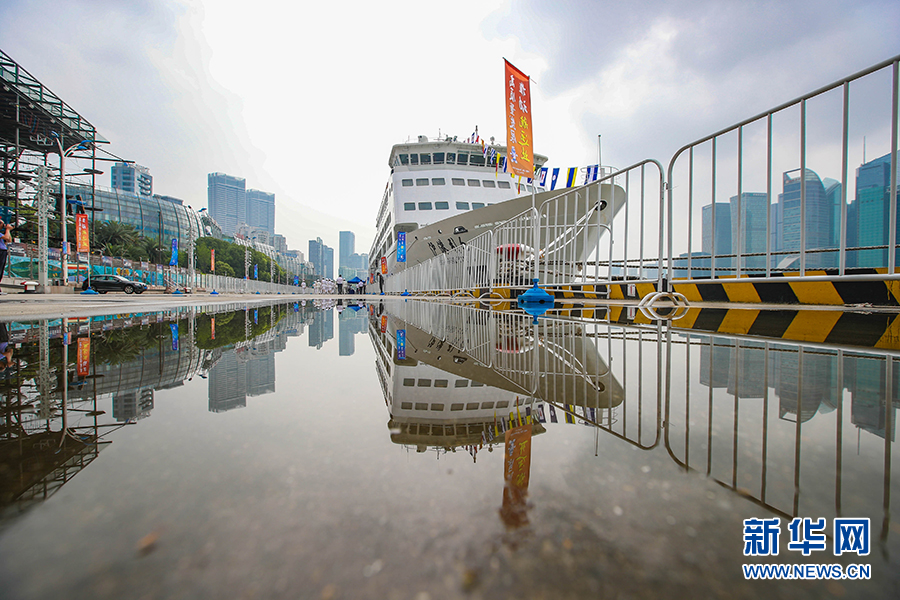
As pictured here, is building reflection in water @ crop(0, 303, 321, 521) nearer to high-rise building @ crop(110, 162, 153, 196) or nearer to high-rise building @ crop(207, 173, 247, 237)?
high-rise building @ crop(110, 162, 153, 196)

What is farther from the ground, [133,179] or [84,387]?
[133,179]

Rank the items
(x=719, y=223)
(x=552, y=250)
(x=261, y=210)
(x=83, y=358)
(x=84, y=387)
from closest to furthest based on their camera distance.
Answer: (x=84, y=387)
(x=83, y=358)
(x=719, y=223)
(x=552, y=250)
(x=261, y=210)

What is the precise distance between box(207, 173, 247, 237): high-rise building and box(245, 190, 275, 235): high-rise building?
8.38 ft

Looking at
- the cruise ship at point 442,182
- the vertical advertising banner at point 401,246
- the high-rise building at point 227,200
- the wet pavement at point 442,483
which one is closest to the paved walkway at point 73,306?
the wet pavement at point 442,483

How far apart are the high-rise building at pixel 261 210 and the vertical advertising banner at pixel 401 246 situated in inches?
6012

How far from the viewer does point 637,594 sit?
1.13 feet

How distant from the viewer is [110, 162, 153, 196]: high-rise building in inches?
3241

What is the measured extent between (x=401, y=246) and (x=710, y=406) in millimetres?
20155

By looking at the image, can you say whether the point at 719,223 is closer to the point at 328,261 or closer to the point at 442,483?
the point at 442,483

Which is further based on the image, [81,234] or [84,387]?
[81,234]

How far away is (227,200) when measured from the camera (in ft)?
497

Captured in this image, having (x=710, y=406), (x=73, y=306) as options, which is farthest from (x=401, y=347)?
(x=73, y=306)

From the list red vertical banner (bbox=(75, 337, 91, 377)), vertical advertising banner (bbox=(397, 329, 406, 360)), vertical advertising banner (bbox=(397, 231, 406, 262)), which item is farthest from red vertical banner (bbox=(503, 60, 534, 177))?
red vertical banner (bbox=(75, 337, 91, 377))

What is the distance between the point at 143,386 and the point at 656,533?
1373 millimetres
